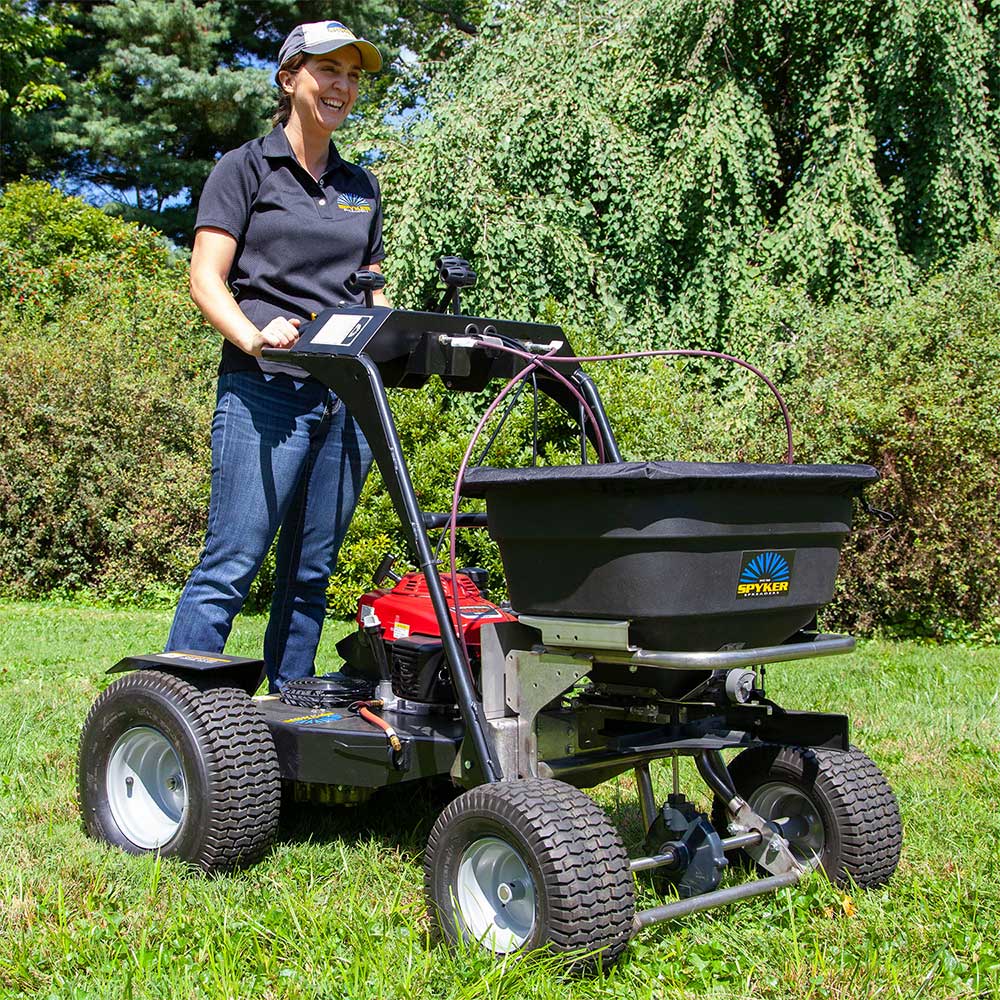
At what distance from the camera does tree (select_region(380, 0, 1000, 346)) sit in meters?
9.09

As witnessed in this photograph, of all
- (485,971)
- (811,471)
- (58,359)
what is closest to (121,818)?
(485,971)

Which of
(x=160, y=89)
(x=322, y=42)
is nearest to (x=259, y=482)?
(x=322, y=42)

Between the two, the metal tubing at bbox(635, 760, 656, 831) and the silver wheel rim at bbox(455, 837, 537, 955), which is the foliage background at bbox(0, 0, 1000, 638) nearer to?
the metal tubing at bbox(635, 760, 656, 831)

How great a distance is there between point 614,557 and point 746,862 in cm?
105

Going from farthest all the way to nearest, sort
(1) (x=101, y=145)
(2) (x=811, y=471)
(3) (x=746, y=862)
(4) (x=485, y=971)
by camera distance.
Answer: (1) (x=101, y=145), (3) (x=746, y=862), (2) (x=811, y=471), (4) (x=485, y=971)

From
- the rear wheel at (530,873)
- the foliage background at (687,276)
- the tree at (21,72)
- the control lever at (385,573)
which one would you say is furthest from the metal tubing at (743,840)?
the tree at (21,72)

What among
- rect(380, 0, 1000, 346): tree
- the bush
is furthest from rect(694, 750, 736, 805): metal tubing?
rect(380, 0, 1000, 346): tree

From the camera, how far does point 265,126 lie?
18516 millimetres

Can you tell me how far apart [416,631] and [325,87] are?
1.45 m

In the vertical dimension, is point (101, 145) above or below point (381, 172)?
above

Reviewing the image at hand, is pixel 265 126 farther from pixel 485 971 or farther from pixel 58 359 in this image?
pixel 485 971

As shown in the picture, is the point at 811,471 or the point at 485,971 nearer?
the point at 485,971

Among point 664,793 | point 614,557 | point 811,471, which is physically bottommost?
point 664,793

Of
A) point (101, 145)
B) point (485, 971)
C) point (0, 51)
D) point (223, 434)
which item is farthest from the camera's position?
point (101, 145)
